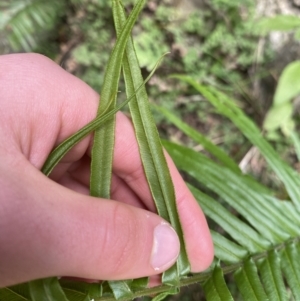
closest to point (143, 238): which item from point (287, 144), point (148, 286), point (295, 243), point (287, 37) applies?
point (148, 286)

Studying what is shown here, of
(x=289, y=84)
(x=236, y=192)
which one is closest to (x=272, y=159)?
(x=236, y=192)

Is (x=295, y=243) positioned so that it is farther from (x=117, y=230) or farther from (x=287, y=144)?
(x=287, y=144)

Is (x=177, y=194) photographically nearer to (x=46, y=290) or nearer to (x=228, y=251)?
(x=228, y=251)

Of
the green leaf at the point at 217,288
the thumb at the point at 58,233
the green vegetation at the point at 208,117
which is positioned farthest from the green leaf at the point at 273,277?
the thumb at the point at 58,233

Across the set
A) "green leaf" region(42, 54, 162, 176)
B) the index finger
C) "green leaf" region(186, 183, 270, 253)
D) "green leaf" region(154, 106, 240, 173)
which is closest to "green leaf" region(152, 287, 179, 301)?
the index finger

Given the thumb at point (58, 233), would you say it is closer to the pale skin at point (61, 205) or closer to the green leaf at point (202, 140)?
the pale skin at point (61, 205)
